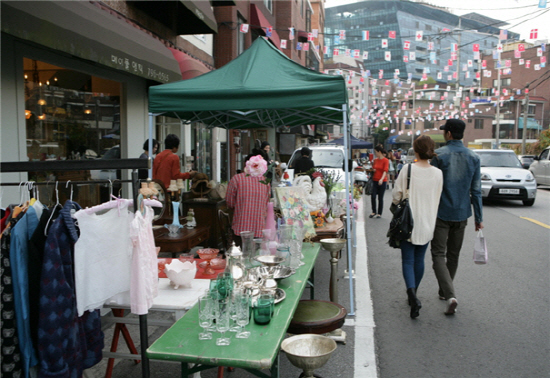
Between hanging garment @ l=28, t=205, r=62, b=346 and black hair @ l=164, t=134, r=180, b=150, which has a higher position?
black hair @ l=164, t=134, r=180, b=150

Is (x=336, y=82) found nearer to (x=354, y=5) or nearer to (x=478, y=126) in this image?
(x=478, y=126)

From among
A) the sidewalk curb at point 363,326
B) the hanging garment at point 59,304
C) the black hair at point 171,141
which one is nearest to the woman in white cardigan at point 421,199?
the sidewalk curb at point 363,326

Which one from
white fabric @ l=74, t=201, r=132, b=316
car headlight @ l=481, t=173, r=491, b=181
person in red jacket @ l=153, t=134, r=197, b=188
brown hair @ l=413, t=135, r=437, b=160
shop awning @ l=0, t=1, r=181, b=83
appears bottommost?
car headlight @ l=481, t=173, r=491, b=181

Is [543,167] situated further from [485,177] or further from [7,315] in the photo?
[7,315]

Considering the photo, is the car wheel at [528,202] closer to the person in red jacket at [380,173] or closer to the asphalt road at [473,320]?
the person in red jacket at [380,173]

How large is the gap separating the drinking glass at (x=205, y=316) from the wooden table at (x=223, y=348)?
4 cm

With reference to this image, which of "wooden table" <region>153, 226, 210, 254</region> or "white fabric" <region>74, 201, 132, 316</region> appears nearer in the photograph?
"white fabric" <region>74, 201, 132, 316</region>

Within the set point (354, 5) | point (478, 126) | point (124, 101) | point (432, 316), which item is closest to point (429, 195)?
point (432, 316)

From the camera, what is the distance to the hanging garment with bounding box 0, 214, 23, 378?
90.6 inches

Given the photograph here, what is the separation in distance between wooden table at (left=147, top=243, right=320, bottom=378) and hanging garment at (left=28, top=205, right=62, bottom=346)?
72 centimetres

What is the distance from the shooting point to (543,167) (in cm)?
2031

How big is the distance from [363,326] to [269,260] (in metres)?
1.56

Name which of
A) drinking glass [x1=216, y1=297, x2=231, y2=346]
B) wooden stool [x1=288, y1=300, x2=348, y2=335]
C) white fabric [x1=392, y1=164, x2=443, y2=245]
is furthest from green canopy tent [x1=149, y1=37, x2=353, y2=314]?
drinking glass [x1=216, y1=297, x2=231, y2=346]

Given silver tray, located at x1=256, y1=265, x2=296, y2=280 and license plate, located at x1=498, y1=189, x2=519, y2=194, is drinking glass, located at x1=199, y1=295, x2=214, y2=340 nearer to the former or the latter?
silver tray, located at x1=256, y1=265, x2=296, y2=280
